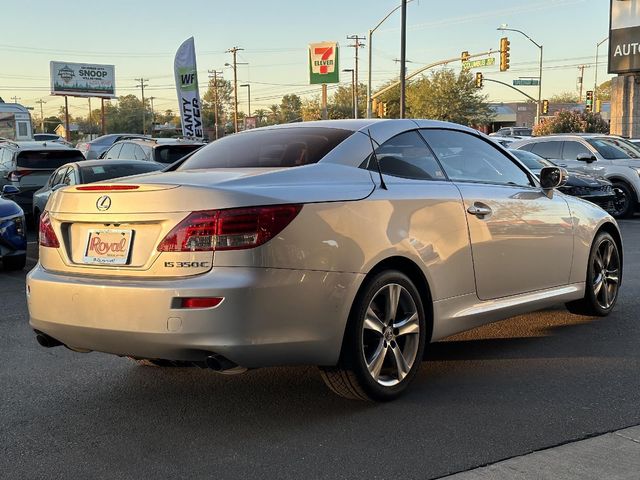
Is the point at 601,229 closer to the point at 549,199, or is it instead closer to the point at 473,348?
the point at 549,199

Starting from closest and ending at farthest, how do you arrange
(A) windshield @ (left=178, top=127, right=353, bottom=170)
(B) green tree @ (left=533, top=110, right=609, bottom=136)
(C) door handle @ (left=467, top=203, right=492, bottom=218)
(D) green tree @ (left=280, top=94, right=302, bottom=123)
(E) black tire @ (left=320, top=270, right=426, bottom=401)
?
(E) black tire @ (left=320, top=270, right=426, bottom=401), (A) windshield @ (left=178, top=127, right=353, bottom=170), (C) door handle @ (left=467, top=203, right=492, bottom=218), (B) green tree @ (left=533, top=110, right=609, bottom=136), (D) green tree @ (left=280, top=94, right=302, bottom=123)

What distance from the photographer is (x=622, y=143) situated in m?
16.6

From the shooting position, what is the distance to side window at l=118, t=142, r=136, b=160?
50.7 feet

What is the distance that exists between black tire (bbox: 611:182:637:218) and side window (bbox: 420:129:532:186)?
10616mm

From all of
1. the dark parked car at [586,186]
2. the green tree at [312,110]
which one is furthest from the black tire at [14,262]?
the green tree at [312,110]

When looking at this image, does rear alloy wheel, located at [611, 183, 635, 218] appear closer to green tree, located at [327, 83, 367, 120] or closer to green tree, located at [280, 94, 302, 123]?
green tree, located at [327, 83, 367, 120]

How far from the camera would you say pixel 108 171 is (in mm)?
11641

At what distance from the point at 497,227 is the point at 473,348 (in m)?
1.00

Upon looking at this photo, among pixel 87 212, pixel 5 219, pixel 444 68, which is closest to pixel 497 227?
pixel 87 212

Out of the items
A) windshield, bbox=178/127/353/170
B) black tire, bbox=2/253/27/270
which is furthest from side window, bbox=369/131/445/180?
black tire, bbox=2/253/27/270

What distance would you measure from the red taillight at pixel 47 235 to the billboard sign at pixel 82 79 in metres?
79.4

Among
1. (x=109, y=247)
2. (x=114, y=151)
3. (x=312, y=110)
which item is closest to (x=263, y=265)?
(x=109, y=247)

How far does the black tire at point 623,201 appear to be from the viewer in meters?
15.5

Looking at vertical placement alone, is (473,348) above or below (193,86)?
below
